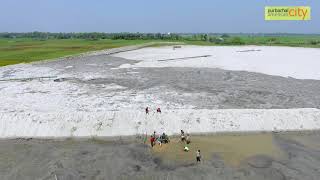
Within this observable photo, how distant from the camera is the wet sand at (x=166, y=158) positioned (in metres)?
18.0

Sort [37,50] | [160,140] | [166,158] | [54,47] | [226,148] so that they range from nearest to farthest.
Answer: [166,158], [226,148], [160,140], [37,50], [54,47]

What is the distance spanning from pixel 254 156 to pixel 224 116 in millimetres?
5687

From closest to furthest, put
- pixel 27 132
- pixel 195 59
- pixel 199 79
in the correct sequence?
1. pixel 27 132
2. pixel 199 79
3. pixel 195 59

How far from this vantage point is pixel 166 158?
19984mm

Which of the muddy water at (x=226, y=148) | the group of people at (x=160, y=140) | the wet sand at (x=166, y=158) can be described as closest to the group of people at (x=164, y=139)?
the group of people at (x=160, y=140)

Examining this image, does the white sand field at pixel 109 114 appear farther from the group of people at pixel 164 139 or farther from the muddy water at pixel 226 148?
the muddy water at pixel 226 148

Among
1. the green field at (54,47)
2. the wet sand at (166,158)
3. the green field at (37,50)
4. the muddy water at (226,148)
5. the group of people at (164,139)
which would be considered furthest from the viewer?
the green field at (54,47)

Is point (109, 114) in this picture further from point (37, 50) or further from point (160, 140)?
point (37, 50)

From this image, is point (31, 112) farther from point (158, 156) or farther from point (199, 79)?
point (199, 79)

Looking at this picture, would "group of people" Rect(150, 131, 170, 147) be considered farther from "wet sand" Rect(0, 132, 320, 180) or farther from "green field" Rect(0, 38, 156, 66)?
"green field" Rect(0, 38, 156, 66)

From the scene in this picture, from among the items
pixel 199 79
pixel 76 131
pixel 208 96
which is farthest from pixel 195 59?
pixel 76 131

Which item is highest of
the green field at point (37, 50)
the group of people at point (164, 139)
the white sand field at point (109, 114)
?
the green field at point (37, 50)

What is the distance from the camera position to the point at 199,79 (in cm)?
4175

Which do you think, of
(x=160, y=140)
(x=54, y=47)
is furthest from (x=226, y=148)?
(x=54, y=47)
